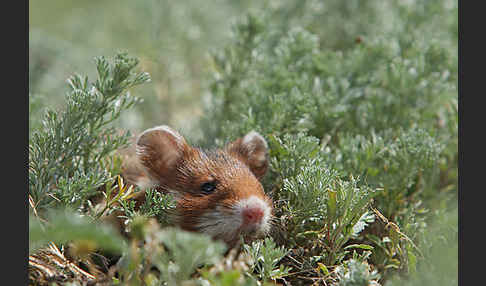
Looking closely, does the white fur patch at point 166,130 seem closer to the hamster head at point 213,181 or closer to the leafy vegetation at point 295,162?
the hamster head at point 213,181

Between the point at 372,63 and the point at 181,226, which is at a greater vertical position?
the point at 372,63

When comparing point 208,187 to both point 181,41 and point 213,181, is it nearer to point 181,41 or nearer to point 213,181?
point 213,181

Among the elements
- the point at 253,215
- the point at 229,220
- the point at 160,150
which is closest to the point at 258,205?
the point at 253,215

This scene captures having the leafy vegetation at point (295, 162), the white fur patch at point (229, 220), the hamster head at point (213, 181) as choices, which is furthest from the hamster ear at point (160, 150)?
the white fur patch at point (229, 220)

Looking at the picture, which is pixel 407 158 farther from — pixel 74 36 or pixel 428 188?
pixel 74 36

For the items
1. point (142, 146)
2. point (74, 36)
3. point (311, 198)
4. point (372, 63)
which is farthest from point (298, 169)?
point (74, 36)

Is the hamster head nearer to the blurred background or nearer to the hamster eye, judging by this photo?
the hamster eye
